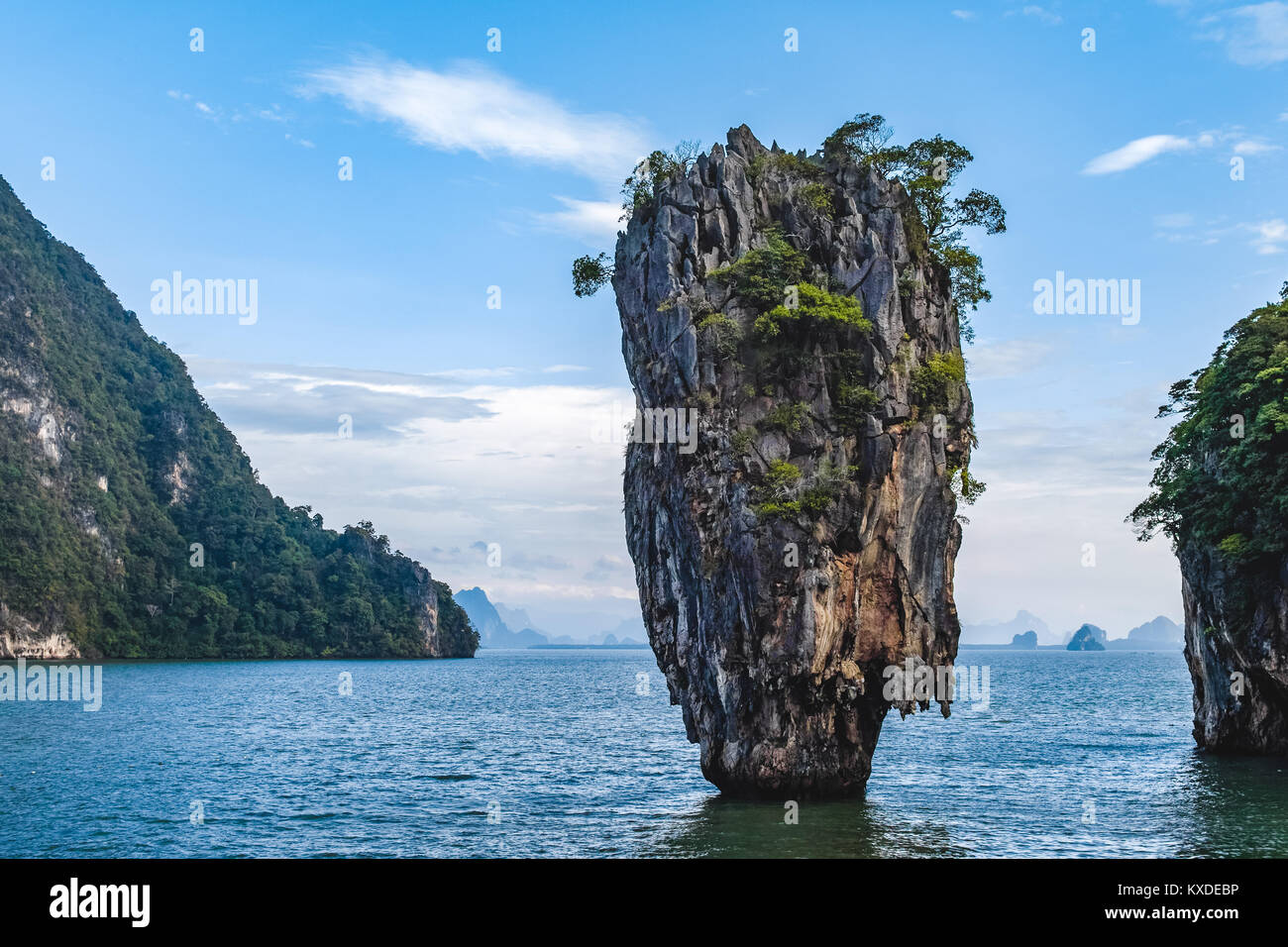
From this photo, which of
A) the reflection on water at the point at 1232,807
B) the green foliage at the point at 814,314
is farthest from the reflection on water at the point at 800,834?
the green foliage at the point at 814,314

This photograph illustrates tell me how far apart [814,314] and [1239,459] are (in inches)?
694

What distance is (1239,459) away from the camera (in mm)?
37562

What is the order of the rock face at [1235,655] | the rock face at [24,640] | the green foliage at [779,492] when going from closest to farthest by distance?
the green foliage at [779,492], the rock face at [1235,655], the rock face at [24,640]

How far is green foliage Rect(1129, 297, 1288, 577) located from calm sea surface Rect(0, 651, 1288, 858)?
833cm

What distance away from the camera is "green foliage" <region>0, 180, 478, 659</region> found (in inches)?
5044

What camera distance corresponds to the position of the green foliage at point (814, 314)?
31.7 meters

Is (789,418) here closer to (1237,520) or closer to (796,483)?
(796,483)

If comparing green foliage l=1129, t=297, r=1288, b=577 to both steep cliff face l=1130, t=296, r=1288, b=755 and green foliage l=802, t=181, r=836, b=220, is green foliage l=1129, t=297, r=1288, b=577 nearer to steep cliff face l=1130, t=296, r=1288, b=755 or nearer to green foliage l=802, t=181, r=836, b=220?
steep cliff face l=1130, t=296, r=1288, b=755

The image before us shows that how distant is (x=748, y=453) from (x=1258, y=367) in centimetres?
1988

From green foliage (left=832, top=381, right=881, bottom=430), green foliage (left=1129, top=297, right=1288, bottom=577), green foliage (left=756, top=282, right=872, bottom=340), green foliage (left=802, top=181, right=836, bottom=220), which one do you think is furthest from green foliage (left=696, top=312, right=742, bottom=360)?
green foliage (left=1129, top=297, right=1288, bottom=577)

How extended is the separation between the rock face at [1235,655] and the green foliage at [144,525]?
116 metres

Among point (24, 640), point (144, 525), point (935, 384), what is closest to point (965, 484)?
point (935, 384)

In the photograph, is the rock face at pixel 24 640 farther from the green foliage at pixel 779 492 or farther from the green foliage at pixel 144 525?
the green foliage at pixel 779 492
